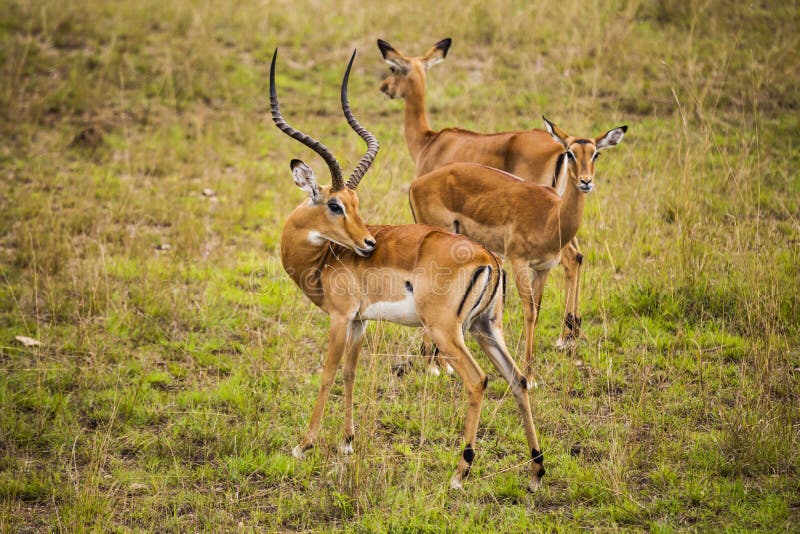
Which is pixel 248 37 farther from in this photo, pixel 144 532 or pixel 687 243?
pixel 144 532

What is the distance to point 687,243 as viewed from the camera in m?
6.96

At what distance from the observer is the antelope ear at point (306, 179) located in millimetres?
5562

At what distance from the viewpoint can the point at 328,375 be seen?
5.39m

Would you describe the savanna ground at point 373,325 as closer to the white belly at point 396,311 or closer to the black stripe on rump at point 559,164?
the white belly at point 396,311

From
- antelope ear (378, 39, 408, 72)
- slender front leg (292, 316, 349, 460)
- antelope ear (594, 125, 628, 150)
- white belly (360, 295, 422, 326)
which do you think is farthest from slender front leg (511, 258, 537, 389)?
antelope ear (378, 39, 408, 72)

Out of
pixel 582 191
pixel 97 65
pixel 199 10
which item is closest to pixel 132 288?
pixel 582 191

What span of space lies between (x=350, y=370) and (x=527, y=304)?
1426 millimetres

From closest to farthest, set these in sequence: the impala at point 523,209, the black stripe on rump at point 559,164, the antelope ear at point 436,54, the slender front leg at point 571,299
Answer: the impala at point 523,209
the slender front leg at point 571,299
the black stripe on rump at point 559,164
the antelope ear at point 436,54

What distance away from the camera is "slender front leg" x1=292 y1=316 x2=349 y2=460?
533cm

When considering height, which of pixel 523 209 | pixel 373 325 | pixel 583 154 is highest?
pixel 583 154

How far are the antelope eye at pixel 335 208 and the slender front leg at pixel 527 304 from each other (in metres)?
1.45

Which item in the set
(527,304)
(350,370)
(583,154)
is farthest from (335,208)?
(583,154)

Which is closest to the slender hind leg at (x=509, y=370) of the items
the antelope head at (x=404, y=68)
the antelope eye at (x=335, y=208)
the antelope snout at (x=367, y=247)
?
the antelope snout at (x=367, y=247)

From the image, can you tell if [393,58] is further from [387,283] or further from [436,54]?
[387,283]
